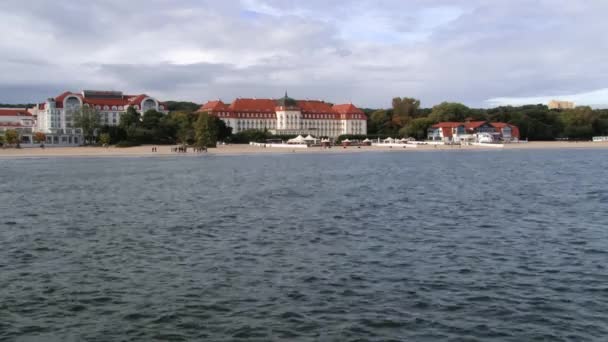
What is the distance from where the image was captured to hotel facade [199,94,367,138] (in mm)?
137500

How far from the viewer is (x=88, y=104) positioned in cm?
11925

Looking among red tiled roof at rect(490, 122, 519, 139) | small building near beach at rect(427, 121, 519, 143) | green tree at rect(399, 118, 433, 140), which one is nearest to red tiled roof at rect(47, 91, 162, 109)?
green tree at rect(399, 118, 433, 140)

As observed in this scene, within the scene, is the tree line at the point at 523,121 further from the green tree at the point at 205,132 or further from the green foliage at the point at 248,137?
the green tree at the point at 205,132

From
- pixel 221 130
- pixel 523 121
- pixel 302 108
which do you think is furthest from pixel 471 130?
pixel 221 130

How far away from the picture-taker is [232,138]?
108 metres

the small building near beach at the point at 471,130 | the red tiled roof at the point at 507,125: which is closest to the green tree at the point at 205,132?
the small building near beach at the point at 471,130

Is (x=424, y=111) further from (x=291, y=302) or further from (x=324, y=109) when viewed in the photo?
(x=291, y=302)

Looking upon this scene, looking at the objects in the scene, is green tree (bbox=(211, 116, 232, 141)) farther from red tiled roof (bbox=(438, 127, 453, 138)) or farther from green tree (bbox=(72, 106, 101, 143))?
red tiled roof (bbox=(438, 127, 453, 138))

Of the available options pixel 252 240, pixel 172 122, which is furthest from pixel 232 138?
pixel 252 240

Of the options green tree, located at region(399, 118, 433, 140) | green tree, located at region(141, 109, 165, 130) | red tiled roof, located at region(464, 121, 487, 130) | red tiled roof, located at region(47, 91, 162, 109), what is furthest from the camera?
green tree, located at region(399, 118, 433, 140)

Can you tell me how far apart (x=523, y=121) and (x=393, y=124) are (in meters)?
29.2

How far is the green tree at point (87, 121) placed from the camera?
9906 centimetres

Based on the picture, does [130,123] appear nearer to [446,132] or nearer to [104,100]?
[104,100]

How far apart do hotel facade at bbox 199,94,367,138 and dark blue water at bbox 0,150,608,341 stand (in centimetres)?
11154
